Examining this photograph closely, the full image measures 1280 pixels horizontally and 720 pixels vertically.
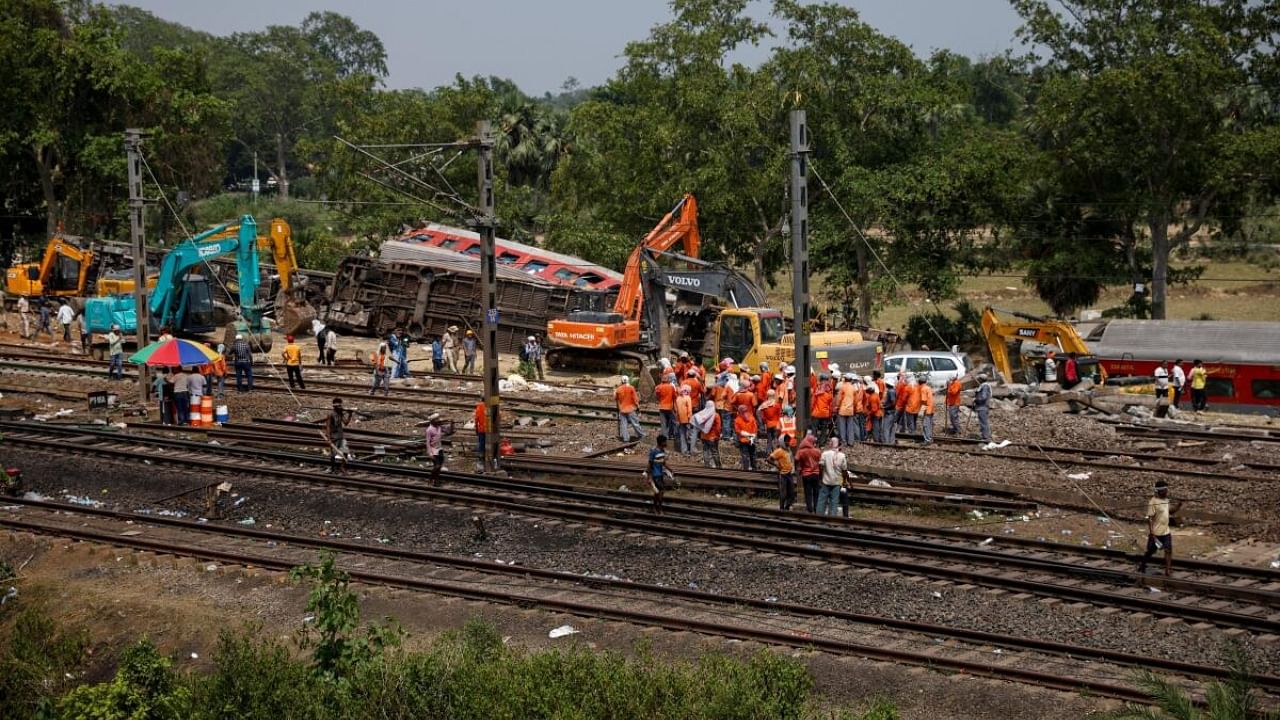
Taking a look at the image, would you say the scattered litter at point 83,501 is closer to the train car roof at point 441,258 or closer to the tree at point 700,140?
the train car roof at point 441,258

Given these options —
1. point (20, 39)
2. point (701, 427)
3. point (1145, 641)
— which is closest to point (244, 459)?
point (701, 427)

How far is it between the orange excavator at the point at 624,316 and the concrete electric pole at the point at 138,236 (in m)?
11.9

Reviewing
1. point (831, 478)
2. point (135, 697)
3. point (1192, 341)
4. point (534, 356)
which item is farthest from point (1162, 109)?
point (135, 697)

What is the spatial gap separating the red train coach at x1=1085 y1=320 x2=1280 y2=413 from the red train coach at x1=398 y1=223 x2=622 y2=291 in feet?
56.8

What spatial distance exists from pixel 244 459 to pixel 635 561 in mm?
10829

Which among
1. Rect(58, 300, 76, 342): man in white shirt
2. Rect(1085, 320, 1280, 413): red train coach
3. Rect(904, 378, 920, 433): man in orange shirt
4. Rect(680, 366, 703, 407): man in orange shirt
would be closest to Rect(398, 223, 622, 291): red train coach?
Rect(58, 300, 76, 342): man in white shirt

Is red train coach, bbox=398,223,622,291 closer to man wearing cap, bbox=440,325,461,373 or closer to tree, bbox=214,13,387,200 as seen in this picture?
man wearing cap, bbox=440,325,461,373

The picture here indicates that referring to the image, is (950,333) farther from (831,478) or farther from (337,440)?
(337,440)

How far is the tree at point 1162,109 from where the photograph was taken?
138 ft

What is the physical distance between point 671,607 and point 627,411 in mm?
10907

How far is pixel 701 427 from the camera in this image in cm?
2622

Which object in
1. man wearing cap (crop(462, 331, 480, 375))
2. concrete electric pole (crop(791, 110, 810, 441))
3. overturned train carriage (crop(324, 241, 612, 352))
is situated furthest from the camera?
overturned train carriage (crop(324, 241, 612, 352))

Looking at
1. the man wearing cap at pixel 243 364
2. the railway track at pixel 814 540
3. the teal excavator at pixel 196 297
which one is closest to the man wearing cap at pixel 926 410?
the railway track at pixel 814 540

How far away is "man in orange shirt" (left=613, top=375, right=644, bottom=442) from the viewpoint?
2755cm
